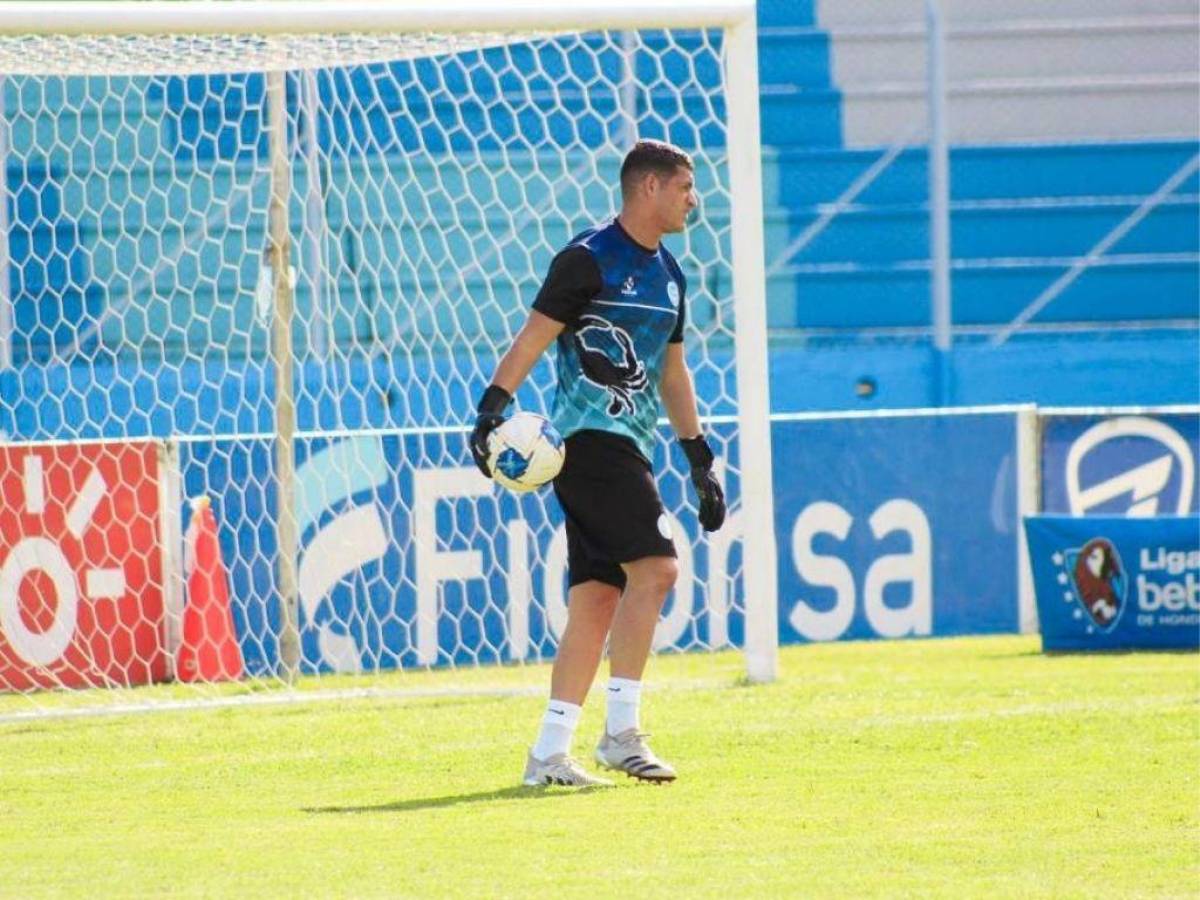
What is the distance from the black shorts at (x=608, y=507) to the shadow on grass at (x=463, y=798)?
0.63 m

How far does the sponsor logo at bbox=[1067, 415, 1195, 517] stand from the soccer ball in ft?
19.6

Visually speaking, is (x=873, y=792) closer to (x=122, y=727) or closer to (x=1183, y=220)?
(x=122, y=727)

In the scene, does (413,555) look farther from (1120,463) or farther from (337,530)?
(1120,463)

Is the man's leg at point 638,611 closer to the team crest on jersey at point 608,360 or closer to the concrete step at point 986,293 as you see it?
the team crest on jersey at point 608,360

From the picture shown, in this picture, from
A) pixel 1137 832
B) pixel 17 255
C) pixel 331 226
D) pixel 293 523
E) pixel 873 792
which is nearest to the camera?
pixel 1137 832

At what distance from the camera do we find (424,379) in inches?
524

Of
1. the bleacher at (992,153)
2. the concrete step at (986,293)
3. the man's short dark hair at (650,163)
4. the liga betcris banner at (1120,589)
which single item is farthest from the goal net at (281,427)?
the man's short dark hair at (650,163)

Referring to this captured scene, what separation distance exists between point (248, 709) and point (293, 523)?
4.59ft

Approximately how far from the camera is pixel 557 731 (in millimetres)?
6453

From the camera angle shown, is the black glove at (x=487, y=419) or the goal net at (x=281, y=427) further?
the goal net at (x=281, y=427)

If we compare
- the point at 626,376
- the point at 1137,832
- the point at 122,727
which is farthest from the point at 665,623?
the point at 1137,832

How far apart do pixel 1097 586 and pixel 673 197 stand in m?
4.70

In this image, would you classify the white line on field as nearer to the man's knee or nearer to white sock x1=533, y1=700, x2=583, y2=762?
the man's knee

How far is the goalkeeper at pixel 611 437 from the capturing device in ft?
21.3
